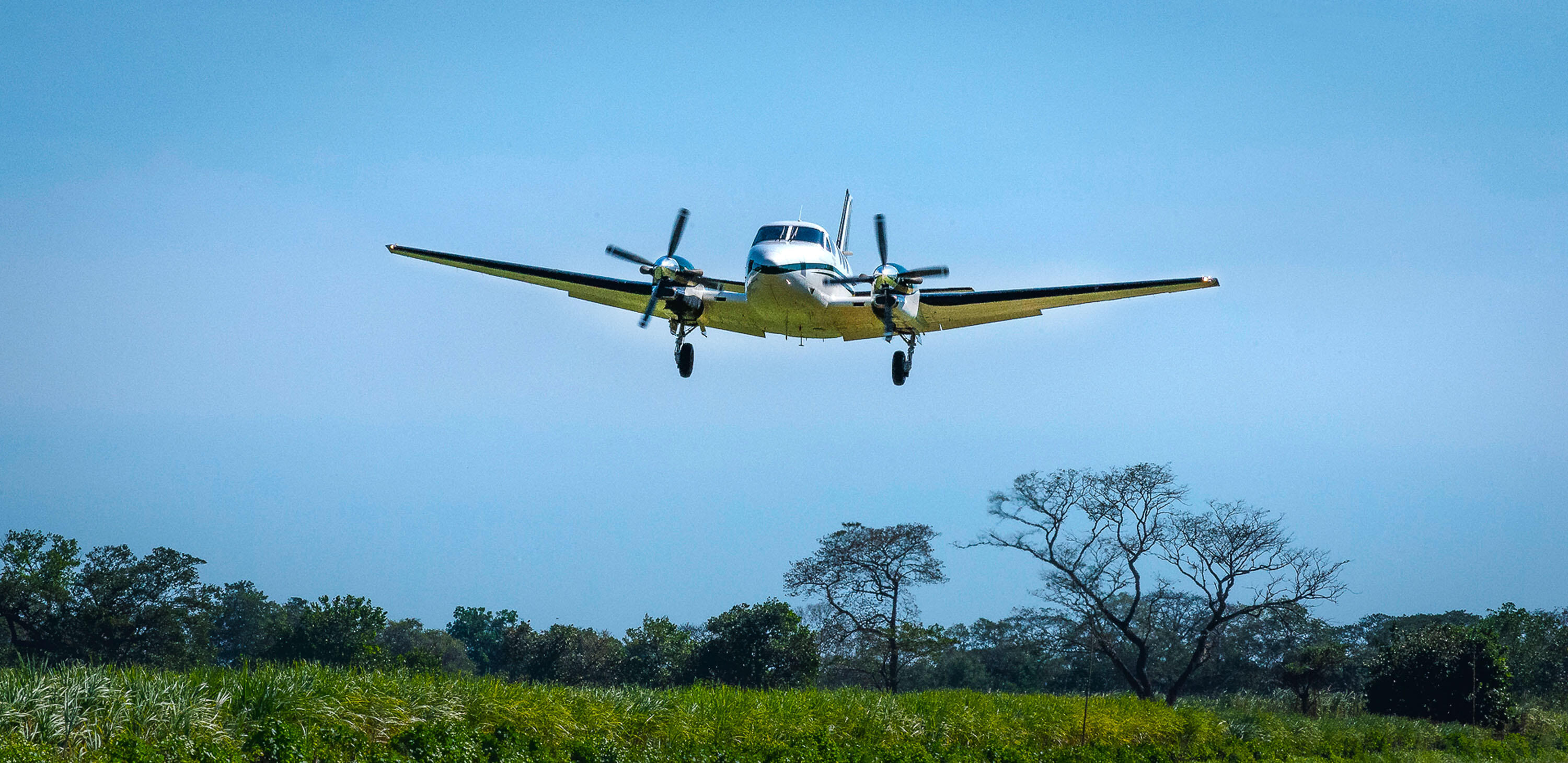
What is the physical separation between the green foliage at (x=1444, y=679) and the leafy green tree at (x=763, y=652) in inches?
682

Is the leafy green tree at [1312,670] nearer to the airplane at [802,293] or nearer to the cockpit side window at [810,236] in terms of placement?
the airplane at [802,293]

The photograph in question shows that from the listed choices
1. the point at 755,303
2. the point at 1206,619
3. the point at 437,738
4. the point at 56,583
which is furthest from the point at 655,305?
the point at 1206,619

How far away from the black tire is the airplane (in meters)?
0.02

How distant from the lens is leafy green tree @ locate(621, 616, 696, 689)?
115 ft

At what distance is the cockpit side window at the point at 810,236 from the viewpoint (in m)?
18.5

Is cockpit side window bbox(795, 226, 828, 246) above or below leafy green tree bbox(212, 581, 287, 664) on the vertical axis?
above

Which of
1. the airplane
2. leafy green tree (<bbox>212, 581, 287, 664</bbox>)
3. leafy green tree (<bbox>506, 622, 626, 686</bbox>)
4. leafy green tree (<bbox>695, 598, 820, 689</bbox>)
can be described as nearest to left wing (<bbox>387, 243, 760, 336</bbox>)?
the airplane

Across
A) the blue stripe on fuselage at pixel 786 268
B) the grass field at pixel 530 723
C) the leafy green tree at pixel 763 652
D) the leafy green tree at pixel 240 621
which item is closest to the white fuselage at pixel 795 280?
the blue stripe on fuselage at pixel 786 268

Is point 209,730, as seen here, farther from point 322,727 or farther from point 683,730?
point 683,730

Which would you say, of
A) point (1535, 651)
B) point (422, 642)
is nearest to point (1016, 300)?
point (1535, 651)

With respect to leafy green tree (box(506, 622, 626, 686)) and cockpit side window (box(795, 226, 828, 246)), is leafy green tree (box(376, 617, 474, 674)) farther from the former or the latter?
cockpit side window (box(795, 226, 828, 246))

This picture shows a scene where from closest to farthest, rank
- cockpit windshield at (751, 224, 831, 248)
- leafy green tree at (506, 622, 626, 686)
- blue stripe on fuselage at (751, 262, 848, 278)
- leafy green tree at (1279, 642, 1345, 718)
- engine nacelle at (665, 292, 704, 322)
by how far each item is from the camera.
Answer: blue stripe on fuselage at (751, 262, 848, 278), cockpit windshield at (751, 224, 831, 248), engine nacelle at (665, 292, 704, 322), leafy green tree at (1279, 642, 1345, 718), leafy green tree at (506, 622, 626, 686)

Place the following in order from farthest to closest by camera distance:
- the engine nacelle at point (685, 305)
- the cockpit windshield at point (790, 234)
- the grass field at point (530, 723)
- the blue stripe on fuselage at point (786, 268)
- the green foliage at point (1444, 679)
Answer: the green foliage at point (1444, 679) → the engine nacelle at point (685, 305) → the cockpit windshield at point (790, 234) → the blue stripe on fuselage at point (786, 268) → the grass field at point (530, 723)

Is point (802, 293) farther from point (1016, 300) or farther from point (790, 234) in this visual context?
point (1016, 300)
